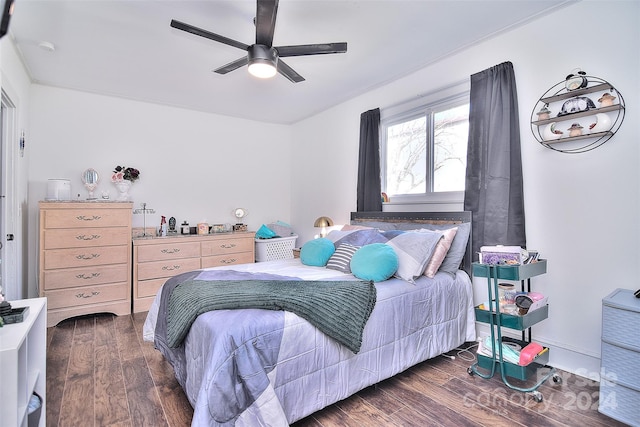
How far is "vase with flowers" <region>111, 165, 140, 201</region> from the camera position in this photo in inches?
152

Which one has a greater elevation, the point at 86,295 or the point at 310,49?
the point at 310,49

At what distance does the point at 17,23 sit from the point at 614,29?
13.8ft

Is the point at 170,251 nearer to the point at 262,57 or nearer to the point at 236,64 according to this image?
the point at 236,64

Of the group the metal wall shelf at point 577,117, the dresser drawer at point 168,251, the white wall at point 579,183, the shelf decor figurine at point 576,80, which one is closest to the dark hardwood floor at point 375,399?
the white wall at point 579,183

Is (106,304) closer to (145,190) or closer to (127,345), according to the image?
(127,345)

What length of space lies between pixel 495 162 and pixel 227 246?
3.27 meters

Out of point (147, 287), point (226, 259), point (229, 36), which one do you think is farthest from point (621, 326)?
point (147, 287)

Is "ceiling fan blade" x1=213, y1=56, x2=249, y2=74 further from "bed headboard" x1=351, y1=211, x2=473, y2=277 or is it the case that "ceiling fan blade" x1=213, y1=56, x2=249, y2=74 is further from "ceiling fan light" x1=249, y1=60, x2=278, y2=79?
"bed headboard" x1=351, y1=211, x2=473, y2=277

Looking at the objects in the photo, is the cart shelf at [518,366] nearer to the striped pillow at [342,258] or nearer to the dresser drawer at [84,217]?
the striped pillow at [342,258]

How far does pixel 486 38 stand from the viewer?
2641 millimetres

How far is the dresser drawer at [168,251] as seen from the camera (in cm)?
370

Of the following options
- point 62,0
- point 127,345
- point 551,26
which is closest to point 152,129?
point 62,0

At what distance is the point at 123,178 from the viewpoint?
3.92 meters

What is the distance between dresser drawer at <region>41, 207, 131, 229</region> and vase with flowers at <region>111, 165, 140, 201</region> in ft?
1.44
